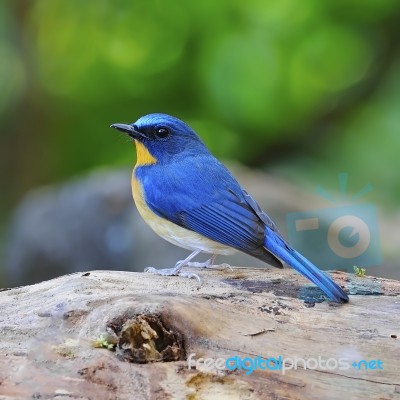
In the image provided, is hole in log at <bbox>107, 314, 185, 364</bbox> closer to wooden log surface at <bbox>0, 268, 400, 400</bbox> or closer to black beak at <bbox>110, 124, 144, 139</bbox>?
wooden log surface at <bbox>0, 268, 400, 400</bbox>

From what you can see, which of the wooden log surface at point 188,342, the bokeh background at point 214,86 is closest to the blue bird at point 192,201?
the wooden log surface at point 188,342

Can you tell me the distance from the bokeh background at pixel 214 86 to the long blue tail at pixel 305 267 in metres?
3.18

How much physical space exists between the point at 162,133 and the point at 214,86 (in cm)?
352

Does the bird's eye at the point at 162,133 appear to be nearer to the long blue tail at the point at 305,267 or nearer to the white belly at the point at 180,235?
the white belly at the point at 180,235

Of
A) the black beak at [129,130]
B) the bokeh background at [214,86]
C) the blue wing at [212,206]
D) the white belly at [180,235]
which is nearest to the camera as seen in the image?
the blue wing at [212,206]

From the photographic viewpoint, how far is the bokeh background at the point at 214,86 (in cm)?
754

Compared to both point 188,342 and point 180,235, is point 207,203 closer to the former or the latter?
point 180,235

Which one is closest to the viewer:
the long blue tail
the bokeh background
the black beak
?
the long blue tail

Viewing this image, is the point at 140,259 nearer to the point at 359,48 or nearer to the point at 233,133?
the point at 233,133

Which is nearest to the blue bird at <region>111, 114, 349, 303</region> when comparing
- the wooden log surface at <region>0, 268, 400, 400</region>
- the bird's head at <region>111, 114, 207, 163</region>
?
the bird's head at <region>111, 114, 207, 163</region>

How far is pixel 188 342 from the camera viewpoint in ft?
9.49

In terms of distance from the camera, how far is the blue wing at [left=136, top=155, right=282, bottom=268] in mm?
3752

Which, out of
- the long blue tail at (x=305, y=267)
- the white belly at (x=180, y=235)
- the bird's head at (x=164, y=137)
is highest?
the bird's head at (x=164, y=137)

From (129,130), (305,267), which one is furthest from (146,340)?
(129,130)
